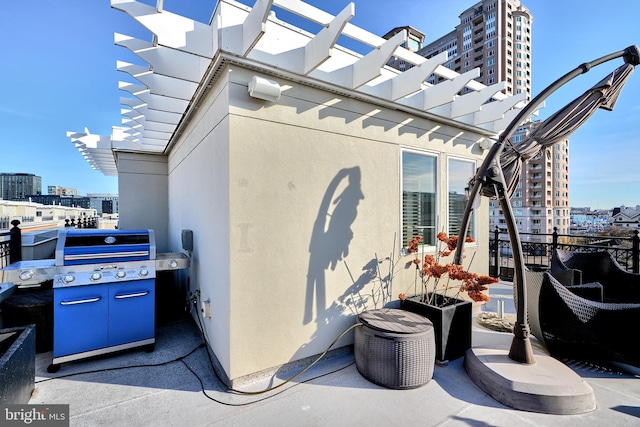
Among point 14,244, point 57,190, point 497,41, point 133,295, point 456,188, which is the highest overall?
point 497,41

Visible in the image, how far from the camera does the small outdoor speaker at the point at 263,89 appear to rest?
248 cm

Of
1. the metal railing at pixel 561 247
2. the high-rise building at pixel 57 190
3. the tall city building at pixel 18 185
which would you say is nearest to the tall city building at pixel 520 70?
the metal railing at pixel 561 247

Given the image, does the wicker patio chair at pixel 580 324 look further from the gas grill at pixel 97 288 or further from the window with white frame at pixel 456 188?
the gas grill at pixel 97 288

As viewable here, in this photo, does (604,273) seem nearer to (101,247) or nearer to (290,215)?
(290,215)

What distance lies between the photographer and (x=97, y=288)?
299 cm

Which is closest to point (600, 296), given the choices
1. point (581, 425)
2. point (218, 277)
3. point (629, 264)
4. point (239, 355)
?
point (581, 425)

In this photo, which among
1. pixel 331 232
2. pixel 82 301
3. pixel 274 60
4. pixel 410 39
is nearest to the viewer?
pixel 274 60

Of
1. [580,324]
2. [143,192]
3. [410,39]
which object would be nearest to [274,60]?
[580,324]

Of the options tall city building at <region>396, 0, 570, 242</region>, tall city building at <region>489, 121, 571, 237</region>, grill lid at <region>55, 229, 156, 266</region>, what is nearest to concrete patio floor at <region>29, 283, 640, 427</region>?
grill lid at <region>55, 229, 156, 266</region>

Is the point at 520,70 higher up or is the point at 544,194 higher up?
the point at 520,70

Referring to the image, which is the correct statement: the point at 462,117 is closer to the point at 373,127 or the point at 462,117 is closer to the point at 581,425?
the point at 373,127

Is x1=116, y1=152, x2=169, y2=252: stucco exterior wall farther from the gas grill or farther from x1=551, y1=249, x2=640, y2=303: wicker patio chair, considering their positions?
x1=551, y1=249, x2=640, y2=303: wicker patio chair

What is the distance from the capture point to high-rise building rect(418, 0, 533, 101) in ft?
157

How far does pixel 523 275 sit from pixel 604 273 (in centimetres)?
259
